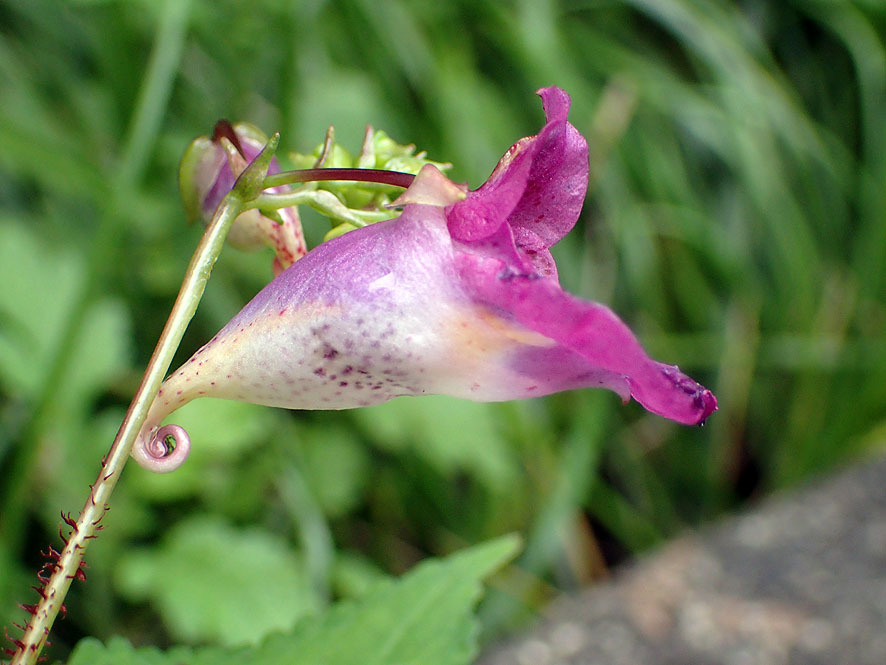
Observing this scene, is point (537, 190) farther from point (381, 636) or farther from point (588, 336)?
point (381, 636)

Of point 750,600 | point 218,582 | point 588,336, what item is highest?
point 588,336

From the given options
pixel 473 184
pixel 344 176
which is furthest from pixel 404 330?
pixel 473 184

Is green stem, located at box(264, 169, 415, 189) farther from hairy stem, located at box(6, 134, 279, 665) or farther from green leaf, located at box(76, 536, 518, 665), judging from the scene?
green leaf, located at box(76, 536, 518, 665)

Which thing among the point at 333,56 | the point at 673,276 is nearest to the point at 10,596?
the point at 333,56

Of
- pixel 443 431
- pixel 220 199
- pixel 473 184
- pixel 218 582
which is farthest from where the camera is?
pixel 473 184

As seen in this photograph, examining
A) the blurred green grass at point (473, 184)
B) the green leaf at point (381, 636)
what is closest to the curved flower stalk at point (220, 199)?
the green leaf at point (381, 636)

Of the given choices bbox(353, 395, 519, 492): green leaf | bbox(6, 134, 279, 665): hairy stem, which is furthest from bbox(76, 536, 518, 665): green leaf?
bbox(353, 395, 519, 492): green leaf

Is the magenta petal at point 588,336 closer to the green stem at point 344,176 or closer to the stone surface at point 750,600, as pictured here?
the green stem at point 344,176

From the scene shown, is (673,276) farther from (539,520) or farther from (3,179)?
(3,179)
